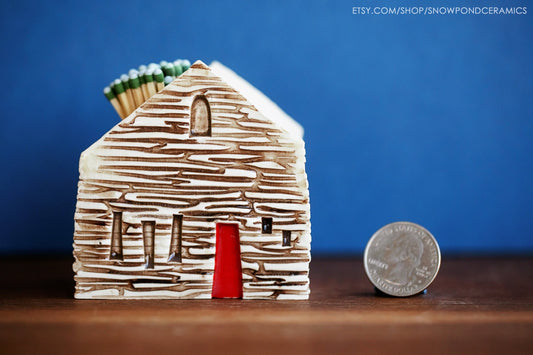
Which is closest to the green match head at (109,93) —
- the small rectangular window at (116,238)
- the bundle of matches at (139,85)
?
the bundle of matches at (139,85)

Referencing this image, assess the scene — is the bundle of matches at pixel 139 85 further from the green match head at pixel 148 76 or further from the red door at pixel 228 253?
the red door at pixel 228 253

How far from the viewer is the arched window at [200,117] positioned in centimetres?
104

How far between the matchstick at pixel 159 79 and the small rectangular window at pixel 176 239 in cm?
26

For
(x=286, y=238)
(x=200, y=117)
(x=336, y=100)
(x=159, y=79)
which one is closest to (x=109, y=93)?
(x=159, y=79)

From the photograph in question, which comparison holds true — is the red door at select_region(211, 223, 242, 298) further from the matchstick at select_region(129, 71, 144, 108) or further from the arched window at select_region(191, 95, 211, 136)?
the matchstick at select_region(129, 71, 144, 108)

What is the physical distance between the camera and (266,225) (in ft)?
3.42

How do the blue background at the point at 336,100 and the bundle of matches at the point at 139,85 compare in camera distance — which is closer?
the bundle of matches at the point at 139,85

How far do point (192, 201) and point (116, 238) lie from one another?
153 millimetres

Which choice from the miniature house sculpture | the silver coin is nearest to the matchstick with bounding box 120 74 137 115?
the miniature house sculpture

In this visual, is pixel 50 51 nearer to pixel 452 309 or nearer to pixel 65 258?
pixel 65 258

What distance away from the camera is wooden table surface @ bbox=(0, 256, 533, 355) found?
0.78 metres

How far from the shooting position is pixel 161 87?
1102 millimetres

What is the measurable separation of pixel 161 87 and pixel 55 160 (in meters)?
0.58

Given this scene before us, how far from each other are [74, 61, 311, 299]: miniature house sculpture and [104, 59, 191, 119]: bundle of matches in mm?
81
